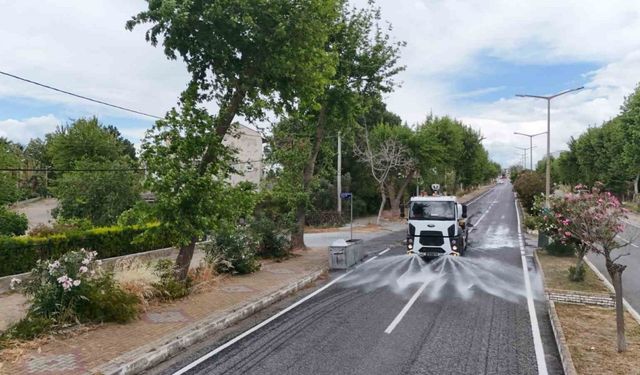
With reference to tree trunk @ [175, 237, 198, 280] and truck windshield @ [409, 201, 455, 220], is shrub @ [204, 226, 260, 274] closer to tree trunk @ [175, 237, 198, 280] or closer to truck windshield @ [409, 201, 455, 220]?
tree trunk @ [175, 237, 198, 280]

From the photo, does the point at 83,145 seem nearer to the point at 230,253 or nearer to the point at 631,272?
the point at 230,253

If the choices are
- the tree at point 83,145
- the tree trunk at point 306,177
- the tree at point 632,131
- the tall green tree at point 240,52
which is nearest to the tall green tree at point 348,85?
the tree trunk at point 306,177

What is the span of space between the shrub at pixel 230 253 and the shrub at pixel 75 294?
5.54 meters

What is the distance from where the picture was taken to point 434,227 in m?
19.3

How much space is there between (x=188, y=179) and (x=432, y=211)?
10654mm

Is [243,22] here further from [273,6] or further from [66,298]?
[66,298]

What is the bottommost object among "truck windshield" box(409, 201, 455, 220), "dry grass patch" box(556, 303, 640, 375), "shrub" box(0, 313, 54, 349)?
"dry grass patch" box(556, 303, 640, 375)

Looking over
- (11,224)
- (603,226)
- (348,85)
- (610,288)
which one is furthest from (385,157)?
(603,226)

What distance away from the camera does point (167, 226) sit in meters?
12.3

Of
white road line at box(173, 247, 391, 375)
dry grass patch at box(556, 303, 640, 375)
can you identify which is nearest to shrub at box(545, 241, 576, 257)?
dry grass patch at box(556, 303, 640, 375)

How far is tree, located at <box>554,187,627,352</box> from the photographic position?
26.9 feet

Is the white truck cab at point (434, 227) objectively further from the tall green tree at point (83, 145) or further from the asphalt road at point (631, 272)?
the tall green tree at point (83, 145)

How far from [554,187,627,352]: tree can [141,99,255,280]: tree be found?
8.06m

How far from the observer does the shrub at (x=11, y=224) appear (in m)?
22.3
